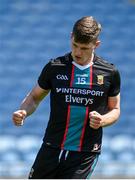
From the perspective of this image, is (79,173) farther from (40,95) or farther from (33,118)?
(33,118)

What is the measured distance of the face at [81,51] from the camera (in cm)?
426

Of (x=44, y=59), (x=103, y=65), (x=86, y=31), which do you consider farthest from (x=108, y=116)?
(x=44, y=59)

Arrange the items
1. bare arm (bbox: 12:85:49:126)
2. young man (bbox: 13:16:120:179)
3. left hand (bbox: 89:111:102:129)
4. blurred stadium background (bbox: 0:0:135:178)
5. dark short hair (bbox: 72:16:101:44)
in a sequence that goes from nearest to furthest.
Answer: left hand (bbox: 89:111:102:129) → dark short hair (bbox: 72:16:101:44) → young man (bbox: 13:16:120:179) → bare arm (bbox: 12:85:49:126) → blurred stadium background (bbox: 0:0:135:178)

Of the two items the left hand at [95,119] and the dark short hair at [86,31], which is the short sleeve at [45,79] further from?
the left hand at [95,119]

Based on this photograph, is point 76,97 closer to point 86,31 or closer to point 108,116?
point 108,116

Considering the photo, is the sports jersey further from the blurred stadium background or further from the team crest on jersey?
the blurred stadium background

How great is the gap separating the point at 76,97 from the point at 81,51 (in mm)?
307

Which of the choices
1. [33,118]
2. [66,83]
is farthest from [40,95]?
[33,118]

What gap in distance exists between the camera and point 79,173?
4.35 meters

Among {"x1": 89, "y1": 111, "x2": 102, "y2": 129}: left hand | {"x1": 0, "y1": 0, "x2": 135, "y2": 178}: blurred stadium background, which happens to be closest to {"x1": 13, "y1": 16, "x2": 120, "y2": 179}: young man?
{"x1": 89, "y1": 111, "x2": 102, "y2": 129}: left hand

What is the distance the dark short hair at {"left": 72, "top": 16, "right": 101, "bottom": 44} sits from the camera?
13.9ft

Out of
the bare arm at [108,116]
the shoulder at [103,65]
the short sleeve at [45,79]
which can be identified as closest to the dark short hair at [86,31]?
the shoulder at [103,65]

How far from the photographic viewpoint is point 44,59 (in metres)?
9.00

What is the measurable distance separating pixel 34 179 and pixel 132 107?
464 centimetres
